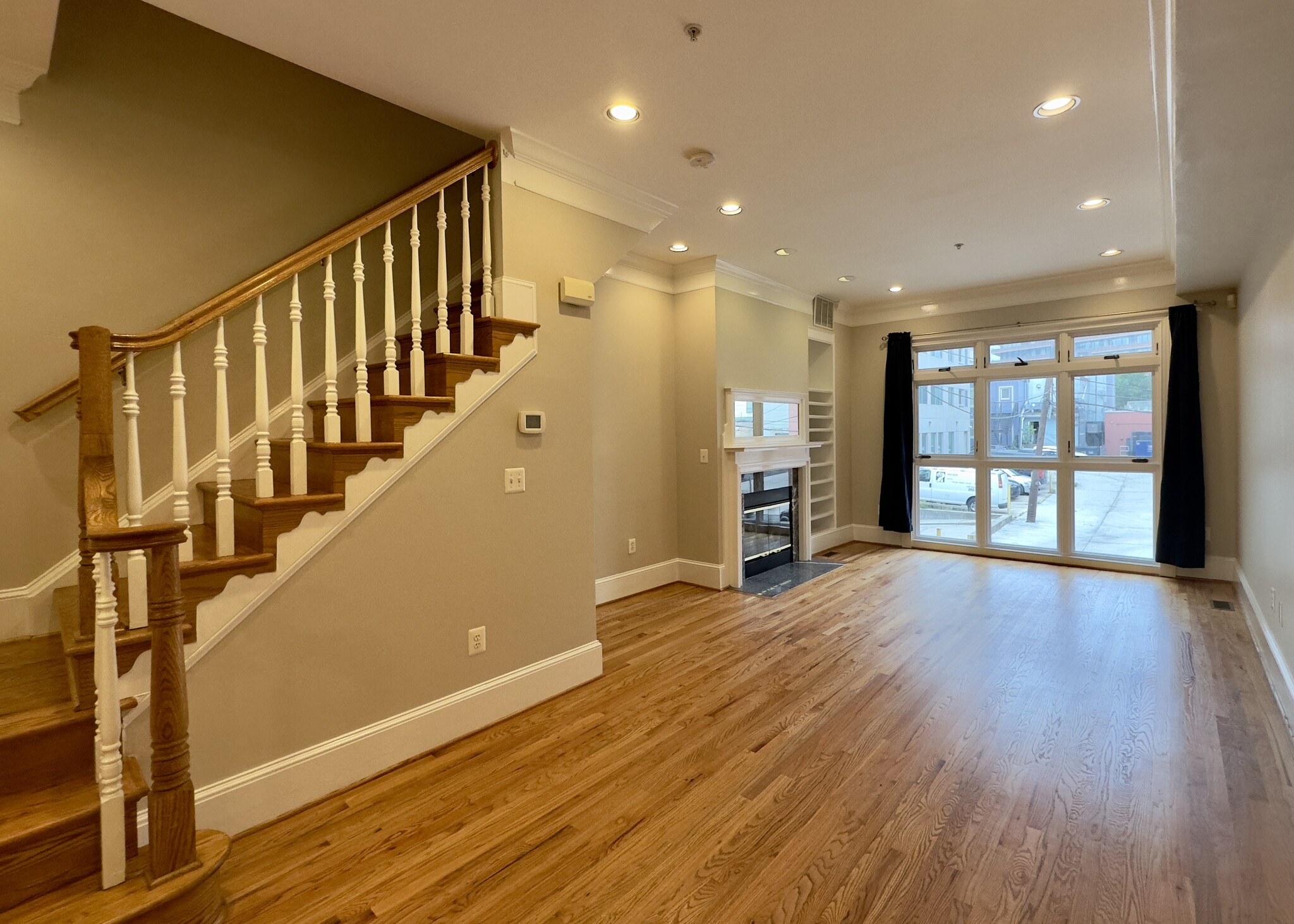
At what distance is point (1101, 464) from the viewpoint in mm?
5633

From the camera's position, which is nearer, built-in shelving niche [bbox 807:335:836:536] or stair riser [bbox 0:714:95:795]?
stair riser [bbox 0:714:95:795]

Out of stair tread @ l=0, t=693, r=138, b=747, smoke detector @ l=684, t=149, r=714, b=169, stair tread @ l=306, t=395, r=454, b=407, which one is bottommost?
stair tread @ l=0, t=693, r=138, b=747

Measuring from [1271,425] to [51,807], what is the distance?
17.9ft

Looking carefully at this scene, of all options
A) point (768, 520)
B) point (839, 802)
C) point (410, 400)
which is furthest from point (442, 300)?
point (768, 520)

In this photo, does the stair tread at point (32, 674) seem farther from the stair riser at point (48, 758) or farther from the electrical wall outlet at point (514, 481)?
the electrical wall outlet at point (514, 481)

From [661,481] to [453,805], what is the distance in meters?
3.29

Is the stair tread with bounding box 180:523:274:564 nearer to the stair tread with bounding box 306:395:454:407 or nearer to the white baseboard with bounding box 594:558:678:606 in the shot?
the stair tread with bounding box 306:395:454:407

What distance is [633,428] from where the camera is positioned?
4.91 metres

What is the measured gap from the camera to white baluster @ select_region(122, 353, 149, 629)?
1.84 meters

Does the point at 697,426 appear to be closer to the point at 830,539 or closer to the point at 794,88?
Result: the point at 830,539

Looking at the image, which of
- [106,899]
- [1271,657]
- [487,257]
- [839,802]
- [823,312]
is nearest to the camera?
[106,899]

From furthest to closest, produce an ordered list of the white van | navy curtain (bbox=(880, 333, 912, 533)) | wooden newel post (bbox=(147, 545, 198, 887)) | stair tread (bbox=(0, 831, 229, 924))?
1. navy curtain (bbox=(880, 333, 912, 533))
2. the white van
3. wooden newel post (bbox=(147, 545, 198, 887))
4. stair tread (bbox=(0, 831, 229, 924))

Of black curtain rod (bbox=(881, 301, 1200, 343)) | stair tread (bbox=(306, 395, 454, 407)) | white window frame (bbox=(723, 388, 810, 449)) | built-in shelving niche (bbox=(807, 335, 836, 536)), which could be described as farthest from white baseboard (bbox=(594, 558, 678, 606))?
black curtain rod (bbox=(881, 301, 1200, 343))

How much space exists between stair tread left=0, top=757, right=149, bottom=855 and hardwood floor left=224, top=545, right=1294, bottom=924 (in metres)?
0.45
